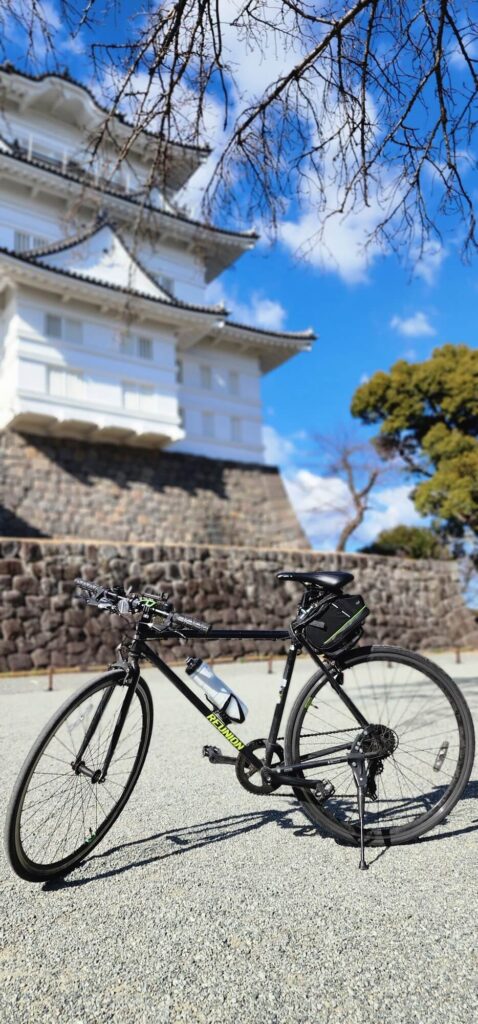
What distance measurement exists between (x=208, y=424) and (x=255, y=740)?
21.2 meters

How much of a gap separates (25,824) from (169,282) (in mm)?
Answer: 23381

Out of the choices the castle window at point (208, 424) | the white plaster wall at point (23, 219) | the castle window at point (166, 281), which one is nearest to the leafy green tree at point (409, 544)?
the castle window at point (208, 424)

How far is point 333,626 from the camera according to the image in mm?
2586

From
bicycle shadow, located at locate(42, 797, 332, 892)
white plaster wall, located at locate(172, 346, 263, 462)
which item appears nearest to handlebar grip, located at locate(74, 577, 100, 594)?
bicycle shadow, located at locate(42, 797, 332, 892)

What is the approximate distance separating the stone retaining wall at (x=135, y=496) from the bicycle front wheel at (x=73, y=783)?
15.4 m

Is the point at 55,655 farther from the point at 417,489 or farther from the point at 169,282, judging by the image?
the point at 169,282

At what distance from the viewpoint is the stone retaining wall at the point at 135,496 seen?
18.1 metres

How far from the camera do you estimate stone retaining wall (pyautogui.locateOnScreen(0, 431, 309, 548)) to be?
59.5 ft

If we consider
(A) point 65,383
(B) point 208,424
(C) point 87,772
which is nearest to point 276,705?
(C) point 87,772

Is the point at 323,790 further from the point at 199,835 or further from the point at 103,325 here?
the point at 103,325

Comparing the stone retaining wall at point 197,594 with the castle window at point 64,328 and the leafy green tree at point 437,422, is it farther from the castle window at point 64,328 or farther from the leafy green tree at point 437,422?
the castle window at point 64,328

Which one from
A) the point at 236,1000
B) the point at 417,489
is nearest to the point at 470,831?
the point at 236,1000

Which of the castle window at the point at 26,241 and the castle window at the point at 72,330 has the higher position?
the castle window at the point at 26,241

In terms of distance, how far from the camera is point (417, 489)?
21.5 m
